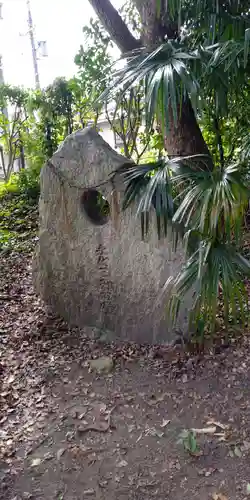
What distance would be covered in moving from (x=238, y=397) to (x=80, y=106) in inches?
199

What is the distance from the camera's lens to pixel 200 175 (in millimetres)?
2531

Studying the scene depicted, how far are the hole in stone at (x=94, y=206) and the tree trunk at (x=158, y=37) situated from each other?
3.25 ft

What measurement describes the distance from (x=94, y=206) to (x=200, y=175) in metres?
1.13

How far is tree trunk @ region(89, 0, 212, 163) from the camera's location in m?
4.11

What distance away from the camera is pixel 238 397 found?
2645 millimetres

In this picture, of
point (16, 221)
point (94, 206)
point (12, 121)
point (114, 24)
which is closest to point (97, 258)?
point (94, 206)

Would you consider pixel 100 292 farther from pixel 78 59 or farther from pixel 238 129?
pixel 78 59

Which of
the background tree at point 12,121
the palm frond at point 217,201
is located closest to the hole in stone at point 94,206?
the palm frond at point 217,201

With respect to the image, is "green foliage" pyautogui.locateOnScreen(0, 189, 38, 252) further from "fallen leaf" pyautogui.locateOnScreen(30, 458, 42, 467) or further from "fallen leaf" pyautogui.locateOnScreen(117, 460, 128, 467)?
"fallen leaf" pyautogui.locateOnScreen(117, 460, 128, 467)

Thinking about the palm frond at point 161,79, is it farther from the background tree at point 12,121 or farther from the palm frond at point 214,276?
the background tree at point 12,121

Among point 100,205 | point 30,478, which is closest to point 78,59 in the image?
point 100,205

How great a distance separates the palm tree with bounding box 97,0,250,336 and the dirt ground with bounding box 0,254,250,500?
44 cm

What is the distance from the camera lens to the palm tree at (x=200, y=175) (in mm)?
2338

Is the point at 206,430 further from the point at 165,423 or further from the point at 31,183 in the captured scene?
the point at 31,183
